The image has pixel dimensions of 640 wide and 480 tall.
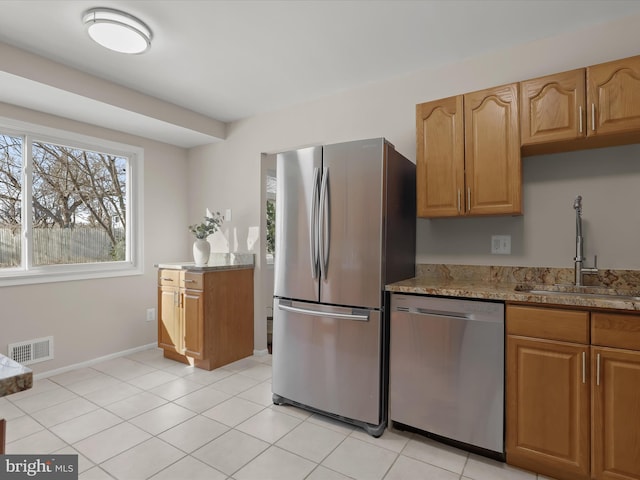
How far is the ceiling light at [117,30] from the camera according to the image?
6.57 feet

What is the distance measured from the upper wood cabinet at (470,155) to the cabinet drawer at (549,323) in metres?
0.64

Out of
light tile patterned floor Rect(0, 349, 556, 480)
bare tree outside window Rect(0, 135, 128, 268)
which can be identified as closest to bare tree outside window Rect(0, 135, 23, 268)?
bare tree outside window Rect(0, 135, 128, 268)

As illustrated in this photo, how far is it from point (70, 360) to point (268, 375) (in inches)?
69.5

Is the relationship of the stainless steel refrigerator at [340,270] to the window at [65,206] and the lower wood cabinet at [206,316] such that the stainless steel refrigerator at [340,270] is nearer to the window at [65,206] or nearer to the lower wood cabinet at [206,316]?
the lower wood cabinet at [206,316]

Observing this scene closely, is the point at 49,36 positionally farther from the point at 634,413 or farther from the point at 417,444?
the point at 634,413

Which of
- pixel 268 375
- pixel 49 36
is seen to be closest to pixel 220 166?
pixel 49 36

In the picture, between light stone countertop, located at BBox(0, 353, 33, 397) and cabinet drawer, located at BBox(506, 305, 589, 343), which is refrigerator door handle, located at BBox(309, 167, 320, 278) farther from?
light stone countertop, located at BBox(0, 353, 33, 397)

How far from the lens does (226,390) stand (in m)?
2.79

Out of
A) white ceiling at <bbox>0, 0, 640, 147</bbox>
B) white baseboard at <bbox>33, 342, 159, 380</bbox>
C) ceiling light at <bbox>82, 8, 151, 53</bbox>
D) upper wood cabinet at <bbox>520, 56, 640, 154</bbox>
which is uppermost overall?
white ceiling at <bbox>0, 0, 640, 147</bbox>

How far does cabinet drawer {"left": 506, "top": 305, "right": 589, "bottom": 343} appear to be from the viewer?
166 centimetres

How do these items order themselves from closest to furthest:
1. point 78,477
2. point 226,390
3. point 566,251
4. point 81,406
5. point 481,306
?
point 78,477 → point 481,306 → point 566,251 → point 81,406 → point 226,390

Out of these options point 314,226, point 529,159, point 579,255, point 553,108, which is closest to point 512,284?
point 579,255

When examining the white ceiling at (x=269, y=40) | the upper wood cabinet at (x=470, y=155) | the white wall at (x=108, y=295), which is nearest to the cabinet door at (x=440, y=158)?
the upper wood cabinet at (x=470, y=155)

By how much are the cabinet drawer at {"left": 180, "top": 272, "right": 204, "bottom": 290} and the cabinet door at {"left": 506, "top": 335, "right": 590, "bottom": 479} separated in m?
2.42
